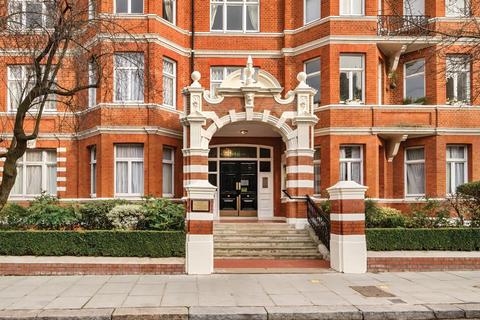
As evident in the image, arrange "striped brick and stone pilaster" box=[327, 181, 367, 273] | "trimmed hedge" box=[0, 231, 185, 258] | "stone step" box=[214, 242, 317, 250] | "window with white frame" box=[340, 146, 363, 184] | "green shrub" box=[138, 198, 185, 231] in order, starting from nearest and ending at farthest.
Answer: "striped brick and stone pilaster" box=[327, 181, 367, 273], "trimmed hedge" box=[0, 231, 185, 258], "green shrub" box=[138, 198, 185, 231], "stone step" box=[214, 242, 317, 250], "window with white frame" box=[340, 146, 363, 184]

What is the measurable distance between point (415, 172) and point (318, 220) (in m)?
7.02

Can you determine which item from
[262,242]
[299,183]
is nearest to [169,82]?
[299,183]

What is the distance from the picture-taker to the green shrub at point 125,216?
1331 cm

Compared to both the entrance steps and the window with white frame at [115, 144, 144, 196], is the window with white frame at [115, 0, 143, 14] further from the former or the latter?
the entrance steps

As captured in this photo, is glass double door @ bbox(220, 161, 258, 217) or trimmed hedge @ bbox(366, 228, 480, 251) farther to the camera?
glass double door @ bbox(220, 161, 258, 217)

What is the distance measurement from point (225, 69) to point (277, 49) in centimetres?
233

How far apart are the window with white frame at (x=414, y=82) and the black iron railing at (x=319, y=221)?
24.4 ft

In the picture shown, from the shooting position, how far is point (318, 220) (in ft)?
46.1

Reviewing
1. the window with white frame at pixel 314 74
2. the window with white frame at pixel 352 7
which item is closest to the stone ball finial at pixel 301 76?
the window with white frame at pixel 314 74

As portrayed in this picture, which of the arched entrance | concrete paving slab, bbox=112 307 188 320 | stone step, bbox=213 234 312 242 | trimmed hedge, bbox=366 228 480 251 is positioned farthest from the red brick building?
concrete paving slab, bbox=112 307 188 320

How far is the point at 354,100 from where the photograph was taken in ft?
60.9

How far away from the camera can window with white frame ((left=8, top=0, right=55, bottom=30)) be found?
10672mm

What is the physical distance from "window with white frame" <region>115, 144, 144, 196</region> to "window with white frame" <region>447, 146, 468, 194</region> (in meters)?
11.8

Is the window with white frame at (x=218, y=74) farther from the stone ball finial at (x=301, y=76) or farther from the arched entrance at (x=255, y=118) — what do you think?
the stone ball finial at (x=301, y=76)
